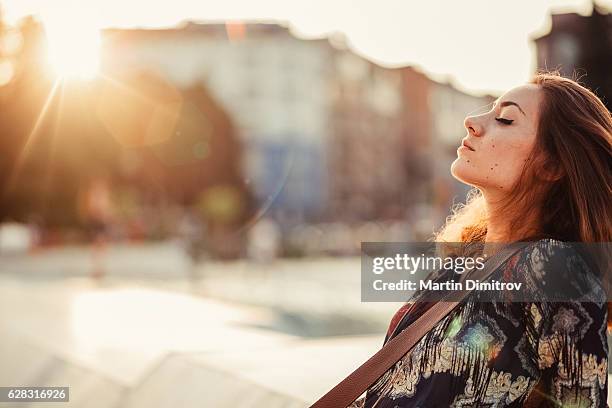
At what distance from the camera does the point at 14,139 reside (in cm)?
2766

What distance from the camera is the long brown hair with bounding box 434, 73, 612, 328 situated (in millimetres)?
1923

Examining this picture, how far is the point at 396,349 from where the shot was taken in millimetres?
1919

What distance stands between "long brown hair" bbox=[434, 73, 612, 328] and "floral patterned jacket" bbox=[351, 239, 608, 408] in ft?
0.44

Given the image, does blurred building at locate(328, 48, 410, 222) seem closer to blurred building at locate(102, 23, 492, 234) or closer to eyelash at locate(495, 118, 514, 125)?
blurred building at locate(102, 23, 492, 234)

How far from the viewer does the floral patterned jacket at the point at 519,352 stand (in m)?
1.75

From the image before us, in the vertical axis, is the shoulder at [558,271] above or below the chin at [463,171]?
below

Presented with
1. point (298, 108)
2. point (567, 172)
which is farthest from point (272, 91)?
point (567, 172)

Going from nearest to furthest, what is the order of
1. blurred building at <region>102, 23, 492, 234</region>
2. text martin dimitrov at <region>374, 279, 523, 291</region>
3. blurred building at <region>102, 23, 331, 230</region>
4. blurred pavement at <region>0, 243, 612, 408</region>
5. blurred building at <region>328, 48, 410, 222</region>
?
text martin dimitrov at <region>374, 279, 523, 291</region>
blurred pavement at <region>0, 243, 612, 408</region>
blurred building at <region>102, 23, 492, 234</region>
blurred building at <region>102, 23, 331, 230</region>
blurred building at <region>328, 48, 410, 222</region>

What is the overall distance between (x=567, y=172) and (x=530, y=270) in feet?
1.00

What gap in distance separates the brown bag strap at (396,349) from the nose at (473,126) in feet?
1.03

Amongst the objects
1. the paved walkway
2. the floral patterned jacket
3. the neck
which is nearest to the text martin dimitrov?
the floral patterned jacket

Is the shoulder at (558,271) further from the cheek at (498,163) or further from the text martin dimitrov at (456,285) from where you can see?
the cheek at (498,163)

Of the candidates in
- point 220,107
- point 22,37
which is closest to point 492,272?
point 22,37

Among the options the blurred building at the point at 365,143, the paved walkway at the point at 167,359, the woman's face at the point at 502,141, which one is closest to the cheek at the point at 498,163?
the woman's face at the point at 502,141
